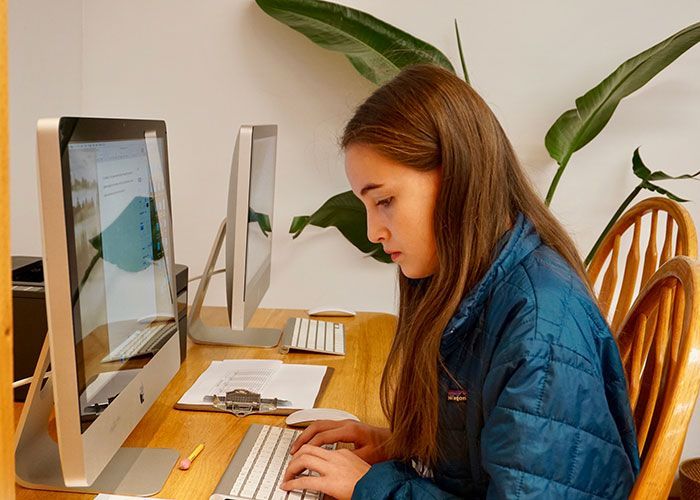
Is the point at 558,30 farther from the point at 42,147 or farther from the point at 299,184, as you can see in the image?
the point at 42,147

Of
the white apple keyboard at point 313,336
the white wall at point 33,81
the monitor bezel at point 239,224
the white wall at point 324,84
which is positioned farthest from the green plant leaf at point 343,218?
the monitor bezel at point 239,224

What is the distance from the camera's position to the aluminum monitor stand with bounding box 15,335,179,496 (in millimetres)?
1029

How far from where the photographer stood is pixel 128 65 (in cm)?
255

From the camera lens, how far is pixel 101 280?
0.93m

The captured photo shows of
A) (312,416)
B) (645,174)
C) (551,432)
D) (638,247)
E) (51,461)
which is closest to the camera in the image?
(551,432)

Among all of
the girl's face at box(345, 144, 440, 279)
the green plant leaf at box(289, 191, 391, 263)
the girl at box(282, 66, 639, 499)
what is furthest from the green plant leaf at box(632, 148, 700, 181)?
the girl's face at box(345, 144, 440, 279)

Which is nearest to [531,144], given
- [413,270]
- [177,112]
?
[177,112]

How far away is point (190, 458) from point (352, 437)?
0.24 m

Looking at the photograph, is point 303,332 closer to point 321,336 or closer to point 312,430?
point 321,336

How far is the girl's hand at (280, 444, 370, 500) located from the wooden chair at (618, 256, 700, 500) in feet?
1.19

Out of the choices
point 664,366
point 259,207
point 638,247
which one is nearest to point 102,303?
point 664,366

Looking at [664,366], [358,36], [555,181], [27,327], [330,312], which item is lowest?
[330,312]

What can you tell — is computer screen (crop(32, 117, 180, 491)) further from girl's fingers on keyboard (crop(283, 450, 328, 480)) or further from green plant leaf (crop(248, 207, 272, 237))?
green plant leaf (crop(248, 207, 272, 237))

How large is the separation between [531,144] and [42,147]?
1961 mm
